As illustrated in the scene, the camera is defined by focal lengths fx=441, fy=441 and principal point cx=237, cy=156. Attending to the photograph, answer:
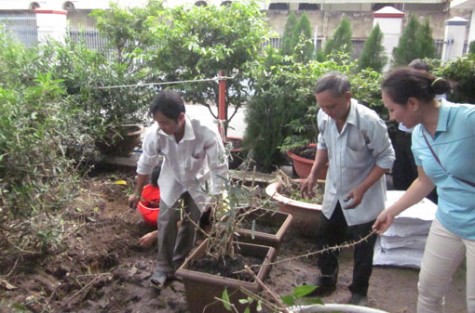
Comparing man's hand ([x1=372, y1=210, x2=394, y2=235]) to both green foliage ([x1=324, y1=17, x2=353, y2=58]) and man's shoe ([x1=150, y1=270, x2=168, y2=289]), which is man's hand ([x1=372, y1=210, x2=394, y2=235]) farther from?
green foliage ([x1=324, y1=17, x2=353, y2=58])

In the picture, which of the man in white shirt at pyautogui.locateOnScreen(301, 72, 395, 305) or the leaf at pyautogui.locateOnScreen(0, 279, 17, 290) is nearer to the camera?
the man in white shirt at pyautogui.locateOnScreen(301, 72, 395, 305)

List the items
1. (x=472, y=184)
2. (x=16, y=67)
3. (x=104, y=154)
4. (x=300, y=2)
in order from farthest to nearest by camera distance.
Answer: (x=300, y=2) → (x=104, y=154) → (x=16, y=67) → (x=472, y=184)

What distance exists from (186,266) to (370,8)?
1708 cm

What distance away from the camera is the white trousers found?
213cm

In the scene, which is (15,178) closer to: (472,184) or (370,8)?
(472,184)

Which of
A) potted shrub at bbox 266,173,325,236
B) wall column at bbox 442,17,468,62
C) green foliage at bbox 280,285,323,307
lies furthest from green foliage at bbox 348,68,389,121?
wall column at bbox 442,17,468,62

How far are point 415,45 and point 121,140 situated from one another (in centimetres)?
538

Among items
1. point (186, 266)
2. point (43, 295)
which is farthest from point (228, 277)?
point (43, 295)

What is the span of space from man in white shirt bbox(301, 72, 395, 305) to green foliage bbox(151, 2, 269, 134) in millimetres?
3121

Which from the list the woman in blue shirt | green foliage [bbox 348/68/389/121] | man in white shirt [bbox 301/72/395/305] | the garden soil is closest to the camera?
the woman in blue shirt

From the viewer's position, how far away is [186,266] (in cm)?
266

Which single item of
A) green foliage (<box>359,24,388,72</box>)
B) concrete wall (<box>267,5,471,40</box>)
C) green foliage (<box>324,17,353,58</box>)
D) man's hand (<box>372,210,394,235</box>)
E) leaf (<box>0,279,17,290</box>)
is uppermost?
concrete wall (<box>267,5,471,40</box>)

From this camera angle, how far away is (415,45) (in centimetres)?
782

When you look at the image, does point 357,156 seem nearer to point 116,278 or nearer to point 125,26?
point 116,278
